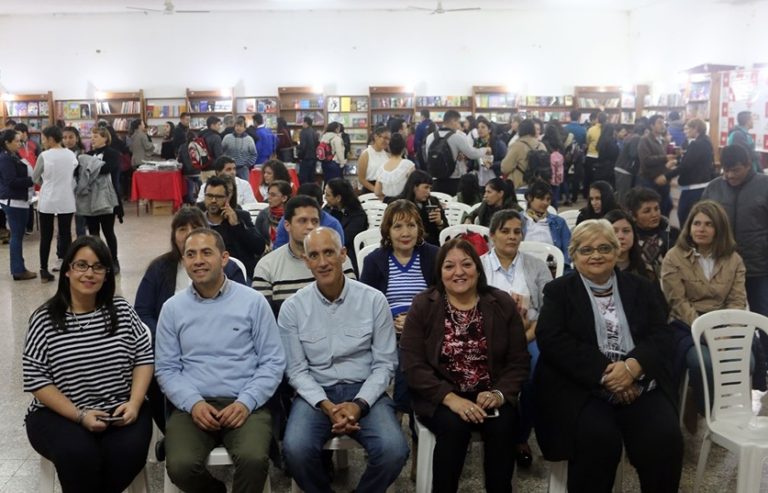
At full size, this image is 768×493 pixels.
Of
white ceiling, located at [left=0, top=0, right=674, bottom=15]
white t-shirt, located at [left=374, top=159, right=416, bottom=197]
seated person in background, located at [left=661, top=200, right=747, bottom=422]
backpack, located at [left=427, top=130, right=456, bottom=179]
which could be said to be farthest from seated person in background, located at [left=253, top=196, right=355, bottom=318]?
white ceiling, located at [left=0, top=0, right=674, bottom=15]

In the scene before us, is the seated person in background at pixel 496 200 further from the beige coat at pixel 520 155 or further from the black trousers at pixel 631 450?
the beige coat at pixel 520 155

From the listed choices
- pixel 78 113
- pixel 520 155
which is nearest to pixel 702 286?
pixel 520 155

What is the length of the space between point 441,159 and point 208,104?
7873mm

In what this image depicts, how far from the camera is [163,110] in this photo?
13.7 m

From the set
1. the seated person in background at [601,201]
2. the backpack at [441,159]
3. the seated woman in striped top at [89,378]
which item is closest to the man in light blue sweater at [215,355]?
the seated woman in striped top at [89,378]

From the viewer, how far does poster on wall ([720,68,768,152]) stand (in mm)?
9367

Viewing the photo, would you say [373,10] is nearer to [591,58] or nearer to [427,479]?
[591,58]

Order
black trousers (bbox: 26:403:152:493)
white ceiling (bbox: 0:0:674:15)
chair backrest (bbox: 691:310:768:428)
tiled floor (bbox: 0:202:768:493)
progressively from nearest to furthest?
black trousers (bbox: 26:403:152:493)
chair backrest (bbox: 691:310:768:428)
tiled floor (bbox: 0:202:768:493)
white ceiling (bbox: 0:0:674:15)

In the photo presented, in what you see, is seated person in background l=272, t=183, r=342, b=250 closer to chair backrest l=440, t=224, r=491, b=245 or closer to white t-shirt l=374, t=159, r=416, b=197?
chair backrest l=440, t=224, r=491, b=245

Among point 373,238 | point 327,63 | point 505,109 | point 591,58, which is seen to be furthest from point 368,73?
point 373,238

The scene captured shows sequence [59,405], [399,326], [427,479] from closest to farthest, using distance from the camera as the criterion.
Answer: [59,405], [427,479], [399,326]

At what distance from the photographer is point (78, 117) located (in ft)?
44.8

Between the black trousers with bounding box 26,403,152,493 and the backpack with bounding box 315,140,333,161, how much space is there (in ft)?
27.7

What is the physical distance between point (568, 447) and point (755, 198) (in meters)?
2.53
